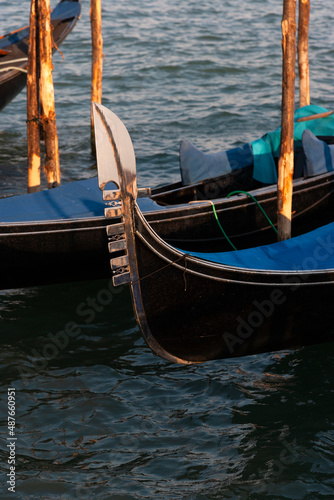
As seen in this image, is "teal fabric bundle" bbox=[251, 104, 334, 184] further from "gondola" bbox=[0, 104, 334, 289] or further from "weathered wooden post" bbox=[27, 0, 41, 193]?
"weathered wooden post" bbox=[27, 0, 41, 193]

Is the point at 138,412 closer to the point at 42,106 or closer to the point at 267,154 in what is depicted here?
the point at 267,154

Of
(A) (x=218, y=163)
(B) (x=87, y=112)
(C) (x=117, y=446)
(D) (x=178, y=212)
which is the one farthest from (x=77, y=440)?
(B) (x=87, y=112)

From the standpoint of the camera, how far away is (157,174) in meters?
9.73

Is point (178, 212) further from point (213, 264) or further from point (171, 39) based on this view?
point (171, 39)

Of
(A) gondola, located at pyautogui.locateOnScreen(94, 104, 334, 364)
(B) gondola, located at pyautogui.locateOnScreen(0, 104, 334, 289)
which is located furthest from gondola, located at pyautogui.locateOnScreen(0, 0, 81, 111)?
(A) gondola, located at pyautogui.locateOnScreen(94, 104, 334, 364)

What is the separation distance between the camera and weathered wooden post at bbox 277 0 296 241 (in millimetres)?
5586

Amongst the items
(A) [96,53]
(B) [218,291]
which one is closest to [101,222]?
(B) [218,291]

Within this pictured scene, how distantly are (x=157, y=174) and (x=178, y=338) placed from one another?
4.79 meters

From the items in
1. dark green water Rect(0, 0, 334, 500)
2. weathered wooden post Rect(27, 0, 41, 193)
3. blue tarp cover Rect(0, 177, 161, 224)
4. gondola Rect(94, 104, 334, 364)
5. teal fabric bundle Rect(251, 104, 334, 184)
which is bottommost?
dark green water Rect(0, 0, 334, 500)

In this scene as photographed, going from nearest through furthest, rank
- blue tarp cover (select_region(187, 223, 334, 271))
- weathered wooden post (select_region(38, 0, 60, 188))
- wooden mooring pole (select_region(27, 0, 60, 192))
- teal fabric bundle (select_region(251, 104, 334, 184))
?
blue tarp cover (select_region(187, 223, 334, 271))
weathered wooden post (select_region(38, 0, 60, 188))
wooden mooring pole (select_region(27, 0, 60, 192))
teal fabric bundle (select_region(251, 104, 334, 184))

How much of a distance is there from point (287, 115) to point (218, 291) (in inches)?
66.9

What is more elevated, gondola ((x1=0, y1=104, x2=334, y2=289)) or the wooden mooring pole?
the wooden mooring pole

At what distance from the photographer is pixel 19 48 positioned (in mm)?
10781

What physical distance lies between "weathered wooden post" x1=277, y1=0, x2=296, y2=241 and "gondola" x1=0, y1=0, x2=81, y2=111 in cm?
528
